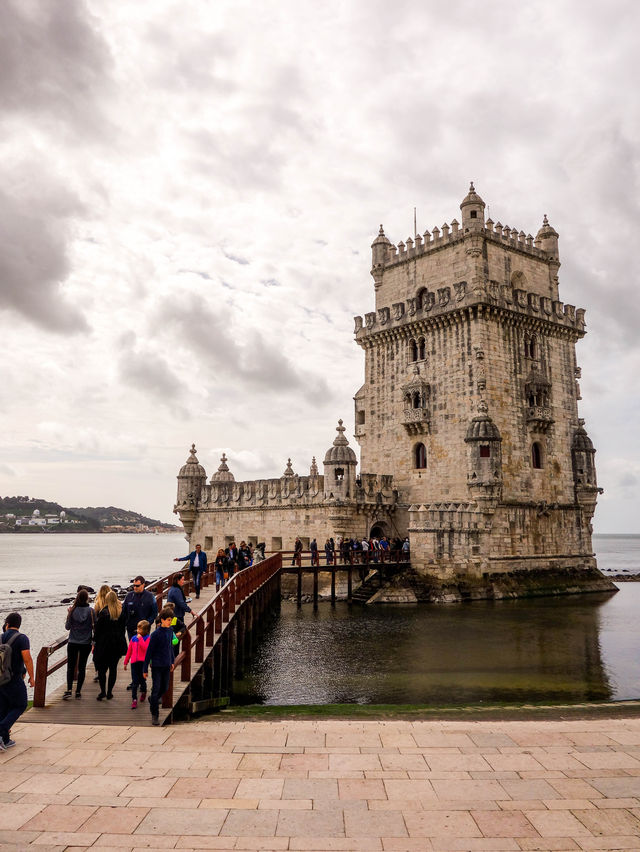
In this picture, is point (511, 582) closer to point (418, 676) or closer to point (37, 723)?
point (418, 676)

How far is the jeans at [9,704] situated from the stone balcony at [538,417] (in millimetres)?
30849

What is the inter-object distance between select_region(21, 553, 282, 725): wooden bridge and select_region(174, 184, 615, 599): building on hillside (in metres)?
11.6

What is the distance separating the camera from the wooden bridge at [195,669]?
9.95 metres

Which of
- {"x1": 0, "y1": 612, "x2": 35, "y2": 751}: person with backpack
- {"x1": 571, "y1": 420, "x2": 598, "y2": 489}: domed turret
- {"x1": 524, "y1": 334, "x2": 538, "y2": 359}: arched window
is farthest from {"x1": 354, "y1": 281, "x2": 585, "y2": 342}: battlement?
{"x1": 0, "y1": 612, "x2": 35, "y2": 751}: person with backpack

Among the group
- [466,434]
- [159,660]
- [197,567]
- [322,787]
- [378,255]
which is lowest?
[322,787]

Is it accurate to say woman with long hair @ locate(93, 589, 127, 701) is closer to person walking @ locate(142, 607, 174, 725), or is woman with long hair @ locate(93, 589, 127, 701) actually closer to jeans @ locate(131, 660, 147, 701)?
jeans @ locate(131, 660, 147, 701)

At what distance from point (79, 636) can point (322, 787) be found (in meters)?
5.26

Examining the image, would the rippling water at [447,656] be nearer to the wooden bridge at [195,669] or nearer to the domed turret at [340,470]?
the wooden bridge at [195,669]

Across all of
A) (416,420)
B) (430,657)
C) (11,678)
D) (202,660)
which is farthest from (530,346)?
(11,678)

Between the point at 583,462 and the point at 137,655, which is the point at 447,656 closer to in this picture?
the point at 137,655

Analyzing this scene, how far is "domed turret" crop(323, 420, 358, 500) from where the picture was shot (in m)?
33.7

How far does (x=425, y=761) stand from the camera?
8.09 metres

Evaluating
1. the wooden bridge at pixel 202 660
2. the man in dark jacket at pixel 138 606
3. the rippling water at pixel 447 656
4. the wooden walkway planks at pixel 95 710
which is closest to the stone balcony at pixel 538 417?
the rippling water at pixel 447 656

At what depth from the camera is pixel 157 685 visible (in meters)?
9.70
